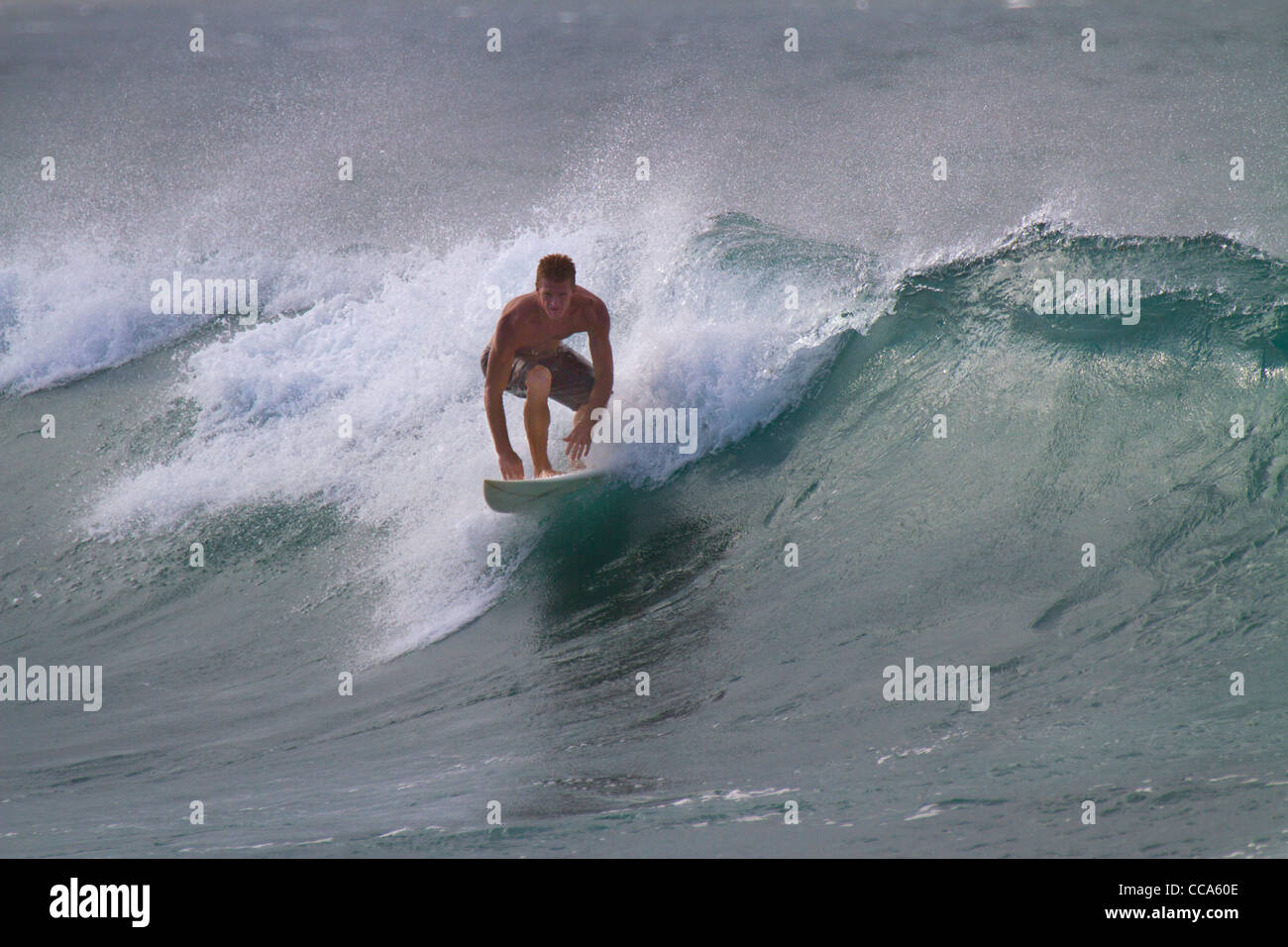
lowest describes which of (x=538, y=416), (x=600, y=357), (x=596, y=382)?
(x=538, y=416)

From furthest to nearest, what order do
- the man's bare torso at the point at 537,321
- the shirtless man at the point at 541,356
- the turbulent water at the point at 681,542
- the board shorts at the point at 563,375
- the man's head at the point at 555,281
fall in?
the board shorts at the point at 563,375 < the man's bare torso at the point at 537,321 < the shirtless man at the point at 541,356 < the man's head at the point at 555,281 < the turbulent water at the point at 681,542

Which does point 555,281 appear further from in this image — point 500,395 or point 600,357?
point 500,395

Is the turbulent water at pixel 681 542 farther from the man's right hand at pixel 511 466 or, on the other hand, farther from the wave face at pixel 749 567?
the man's right hand at pixel 511 466

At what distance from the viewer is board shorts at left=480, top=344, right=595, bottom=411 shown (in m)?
6.60

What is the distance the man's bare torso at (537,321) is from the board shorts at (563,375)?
135mm

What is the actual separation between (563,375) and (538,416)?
0.44 meters

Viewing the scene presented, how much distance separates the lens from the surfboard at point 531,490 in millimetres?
6387

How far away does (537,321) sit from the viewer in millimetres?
6398

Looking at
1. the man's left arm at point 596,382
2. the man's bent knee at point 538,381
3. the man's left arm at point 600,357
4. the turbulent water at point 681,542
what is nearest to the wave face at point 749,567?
the turbulent water at point 681,542

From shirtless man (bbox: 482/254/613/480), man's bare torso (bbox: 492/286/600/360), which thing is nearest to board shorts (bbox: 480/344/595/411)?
shirtless man (bbox: 482/254/613/480)

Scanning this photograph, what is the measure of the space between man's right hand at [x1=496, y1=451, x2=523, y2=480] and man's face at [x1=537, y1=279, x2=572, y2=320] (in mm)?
785

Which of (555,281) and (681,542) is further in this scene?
(681,542)

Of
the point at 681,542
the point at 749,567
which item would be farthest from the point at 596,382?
the point at 749,567
